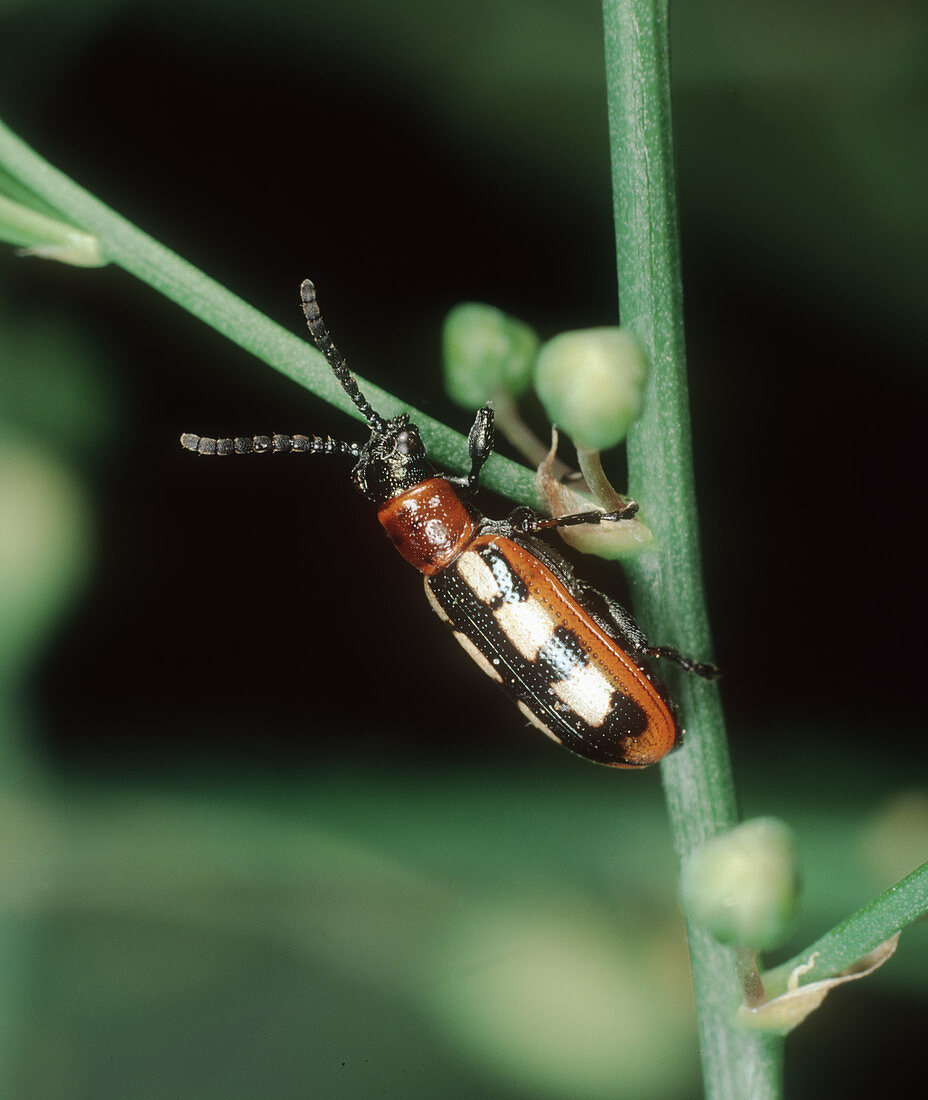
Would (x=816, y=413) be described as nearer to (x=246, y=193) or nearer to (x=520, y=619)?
(x=520, y=619)

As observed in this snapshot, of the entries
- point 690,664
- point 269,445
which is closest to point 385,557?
point 269,445

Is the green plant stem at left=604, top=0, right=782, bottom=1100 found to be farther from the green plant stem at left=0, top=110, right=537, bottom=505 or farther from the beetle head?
the beetle head

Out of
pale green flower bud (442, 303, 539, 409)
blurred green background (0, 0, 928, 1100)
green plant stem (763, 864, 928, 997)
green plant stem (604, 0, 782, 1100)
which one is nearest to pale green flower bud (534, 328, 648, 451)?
green plant stem (604, 0, 782, 1100)

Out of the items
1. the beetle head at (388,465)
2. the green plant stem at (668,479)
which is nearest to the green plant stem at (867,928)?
the green plant stem at (668,479)

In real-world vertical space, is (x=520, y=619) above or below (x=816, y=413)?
below

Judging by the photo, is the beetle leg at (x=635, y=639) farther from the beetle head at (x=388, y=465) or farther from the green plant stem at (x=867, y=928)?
the beetle head at (x=388, y=465)

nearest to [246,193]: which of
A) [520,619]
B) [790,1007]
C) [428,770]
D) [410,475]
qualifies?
[410,475]

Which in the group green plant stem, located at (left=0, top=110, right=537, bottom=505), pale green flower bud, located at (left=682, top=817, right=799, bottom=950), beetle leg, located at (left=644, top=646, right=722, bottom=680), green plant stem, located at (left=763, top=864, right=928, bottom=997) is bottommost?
green plant stem, located at (left=763, top=864, right=928, bottom=997)
